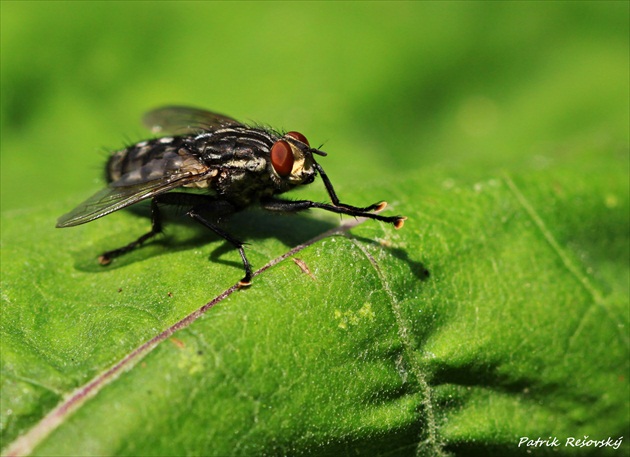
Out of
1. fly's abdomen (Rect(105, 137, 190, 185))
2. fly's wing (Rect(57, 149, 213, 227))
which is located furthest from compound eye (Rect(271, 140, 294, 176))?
fly's abdomen (Rect(105, 137, 190, 185))

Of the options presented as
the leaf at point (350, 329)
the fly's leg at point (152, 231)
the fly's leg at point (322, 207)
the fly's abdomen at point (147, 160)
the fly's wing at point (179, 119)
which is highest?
the fly's wing at point (179, 119)

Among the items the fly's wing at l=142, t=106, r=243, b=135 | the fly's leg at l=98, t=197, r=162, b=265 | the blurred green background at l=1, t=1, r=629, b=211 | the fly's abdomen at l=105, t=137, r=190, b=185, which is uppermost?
the blurred green background at l=1, t=1, r=629, b=211

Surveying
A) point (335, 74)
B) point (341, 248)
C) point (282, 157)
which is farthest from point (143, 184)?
point (335, 74)

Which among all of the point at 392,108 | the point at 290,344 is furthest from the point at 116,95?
the point at 290,344

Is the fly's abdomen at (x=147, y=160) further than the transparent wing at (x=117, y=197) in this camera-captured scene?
Yes

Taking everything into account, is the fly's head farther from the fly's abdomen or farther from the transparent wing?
the fly's abdomen

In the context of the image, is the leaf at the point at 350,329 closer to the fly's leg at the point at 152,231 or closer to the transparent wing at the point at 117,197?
the fly's leg at the point at 152,231

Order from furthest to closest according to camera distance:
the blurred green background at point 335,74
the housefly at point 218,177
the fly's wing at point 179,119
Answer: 1. the blurred green background at point 335,74
2. the fly's wing at point 179,119
3. the housefly at point 218,177

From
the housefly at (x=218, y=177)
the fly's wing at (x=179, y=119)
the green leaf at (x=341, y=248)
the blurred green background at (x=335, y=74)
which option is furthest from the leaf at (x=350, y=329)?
the blurred green background at (x=335, y=74)

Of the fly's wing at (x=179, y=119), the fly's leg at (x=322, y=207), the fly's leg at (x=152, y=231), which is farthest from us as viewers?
the fly's wing at (x=179, y=119)
